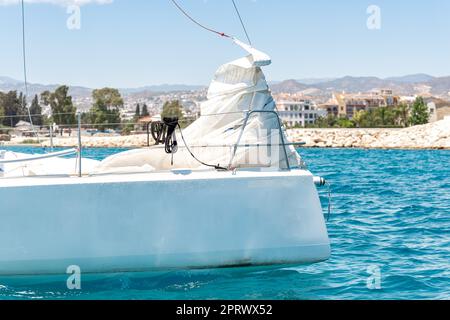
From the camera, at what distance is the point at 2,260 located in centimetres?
595

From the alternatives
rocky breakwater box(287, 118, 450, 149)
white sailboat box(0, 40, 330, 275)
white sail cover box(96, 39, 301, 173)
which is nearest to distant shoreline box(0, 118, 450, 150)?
rocky breakwater box(287, 118, 450, 149)

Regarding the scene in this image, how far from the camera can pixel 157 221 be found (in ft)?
19.7

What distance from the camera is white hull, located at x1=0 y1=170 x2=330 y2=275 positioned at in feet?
19.4

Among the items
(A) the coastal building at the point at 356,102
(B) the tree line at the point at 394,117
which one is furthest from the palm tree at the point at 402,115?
(A) the coastal building at the point at 356,102

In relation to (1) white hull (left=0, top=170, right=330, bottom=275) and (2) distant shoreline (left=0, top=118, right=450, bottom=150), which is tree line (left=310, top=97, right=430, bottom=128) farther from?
(1) white hull (left=0, top=170, right=330, bottom=275)

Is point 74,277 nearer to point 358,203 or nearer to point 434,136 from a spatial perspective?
point 358,203

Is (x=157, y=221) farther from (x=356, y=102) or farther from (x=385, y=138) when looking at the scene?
(x=356, y=102)

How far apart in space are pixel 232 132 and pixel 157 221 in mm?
1393

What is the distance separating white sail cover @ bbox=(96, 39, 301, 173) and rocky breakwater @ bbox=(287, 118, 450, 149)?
49249 millimetres

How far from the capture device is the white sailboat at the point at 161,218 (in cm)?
591

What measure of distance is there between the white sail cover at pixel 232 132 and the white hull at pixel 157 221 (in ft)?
1.49

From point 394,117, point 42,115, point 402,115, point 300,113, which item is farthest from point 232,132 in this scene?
point 300,113

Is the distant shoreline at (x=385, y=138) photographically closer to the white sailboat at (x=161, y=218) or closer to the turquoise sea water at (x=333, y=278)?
the turquoise sea water at (x=333, y=278)
